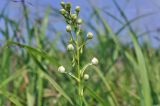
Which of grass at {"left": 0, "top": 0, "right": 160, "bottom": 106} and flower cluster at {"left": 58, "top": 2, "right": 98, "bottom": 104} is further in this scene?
grass at {"left": 0, "top": 0, "right": 160, "bottom": 106}

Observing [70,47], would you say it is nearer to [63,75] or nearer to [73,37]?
[73,37]

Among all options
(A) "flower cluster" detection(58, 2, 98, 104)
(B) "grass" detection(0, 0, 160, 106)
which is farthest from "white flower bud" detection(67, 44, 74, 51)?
(B) "grass" detection(0, 0, 160, 106)

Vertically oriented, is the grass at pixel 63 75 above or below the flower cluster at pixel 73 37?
above

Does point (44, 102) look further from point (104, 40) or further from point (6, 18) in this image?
point (104, 40)

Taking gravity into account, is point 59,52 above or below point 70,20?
above

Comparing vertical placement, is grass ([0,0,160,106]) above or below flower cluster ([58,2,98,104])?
above

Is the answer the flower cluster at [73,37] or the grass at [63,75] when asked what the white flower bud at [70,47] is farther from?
the grass at [63,75]

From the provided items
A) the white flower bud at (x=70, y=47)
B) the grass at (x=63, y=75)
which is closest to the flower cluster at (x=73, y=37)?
the white flower bud at (x=70, y=47)

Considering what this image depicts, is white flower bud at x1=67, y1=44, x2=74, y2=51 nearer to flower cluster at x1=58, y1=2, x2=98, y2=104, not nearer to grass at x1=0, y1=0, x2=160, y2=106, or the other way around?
flower cluster at x1=58, y1=2, x2=98, y2=104

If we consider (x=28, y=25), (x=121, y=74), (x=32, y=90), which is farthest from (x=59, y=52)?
(x=32, y=90)

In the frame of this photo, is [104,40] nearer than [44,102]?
No

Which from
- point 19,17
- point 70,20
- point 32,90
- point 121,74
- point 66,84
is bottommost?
point 70,20
